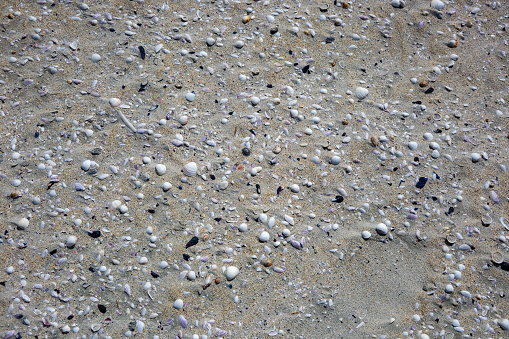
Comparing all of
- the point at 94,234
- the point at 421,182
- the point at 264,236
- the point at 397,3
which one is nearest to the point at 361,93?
the point at 421,182

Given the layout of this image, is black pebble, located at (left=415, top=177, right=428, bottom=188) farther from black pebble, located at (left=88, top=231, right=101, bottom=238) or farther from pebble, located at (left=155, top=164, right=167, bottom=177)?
black pebble, located at (left=88, top=231, right=101, bottom=238)

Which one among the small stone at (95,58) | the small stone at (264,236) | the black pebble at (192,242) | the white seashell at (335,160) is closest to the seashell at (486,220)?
the white seashell at (335,160)

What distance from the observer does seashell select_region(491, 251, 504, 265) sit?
261cm

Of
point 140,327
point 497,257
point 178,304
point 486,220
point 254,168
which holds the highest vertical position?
point 254,168

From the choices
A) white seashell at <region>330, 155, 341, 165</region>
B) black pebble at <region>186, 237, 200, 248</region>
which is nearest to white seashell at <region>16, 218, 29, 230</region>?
black pebble at <region>186, 237, 200, 248</region>

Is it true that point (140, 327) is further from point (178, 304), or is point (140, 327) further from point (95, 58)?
point (95, 58)

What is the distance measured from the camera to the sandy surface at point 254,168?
2.39 metres

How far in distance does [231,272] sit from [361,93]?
1856mm

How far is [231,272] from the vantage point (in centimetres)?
240

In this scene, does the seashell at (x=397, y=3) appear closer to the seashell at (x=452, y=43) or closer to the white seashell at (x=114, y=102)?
the seashell at (x=452, y=43)

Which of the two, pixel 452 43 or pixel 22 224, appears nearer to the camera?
pixel 22 224

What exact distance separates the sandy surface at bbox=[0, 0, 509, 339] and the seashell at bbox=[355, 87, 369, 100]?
5 cm

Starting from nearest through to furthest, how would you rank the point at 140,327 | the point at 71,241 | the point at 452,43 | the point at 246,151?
the point at 140,327, the point at 71,241, the point at 246,151, the point at 452,43

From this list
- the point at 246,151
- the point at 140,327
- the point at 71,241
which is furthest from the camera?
the point at 246,151
